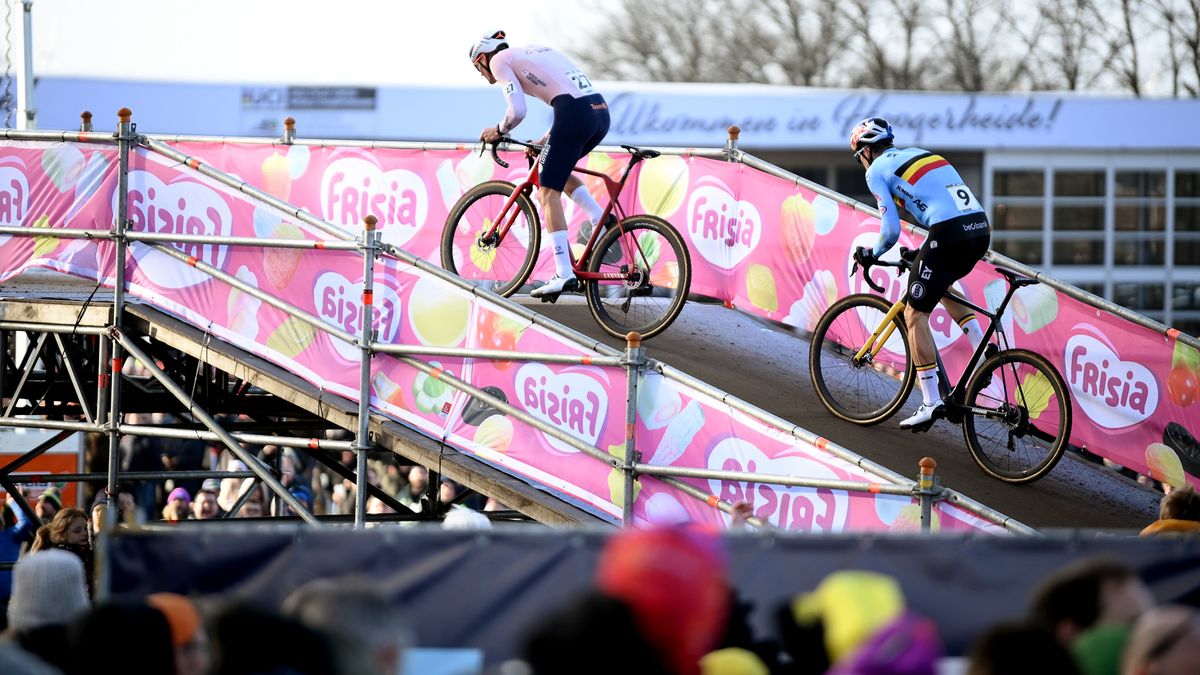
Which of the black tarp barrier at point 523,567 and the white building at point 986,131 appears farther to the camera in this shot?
the white building at point 986,131

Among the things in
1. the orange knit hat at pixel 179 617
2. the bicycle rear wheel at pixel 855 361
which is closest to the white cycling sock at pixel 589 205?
the bicycle rear wheel at pixel 855 361

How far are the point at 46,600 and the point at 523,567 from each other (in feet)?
4.74

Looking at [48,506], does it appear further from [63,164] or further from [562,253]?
[562,253]

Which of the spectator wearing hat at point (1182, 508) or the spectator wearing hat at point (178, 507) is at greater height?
the spectator wearing hat at point (1182, 508)

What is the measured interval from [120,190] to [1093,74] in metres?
43.2

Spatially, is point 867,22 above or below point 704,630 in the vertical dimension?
above

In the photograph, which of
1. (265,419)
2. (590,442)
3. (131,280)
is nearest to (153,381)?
(265,419)

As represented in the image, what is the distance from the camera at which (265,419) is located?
1238 cm

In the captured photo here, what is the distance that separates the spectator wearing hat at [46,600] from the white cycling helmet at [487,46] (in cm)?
577

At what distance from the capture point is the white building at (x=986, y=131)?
2800 centimetres

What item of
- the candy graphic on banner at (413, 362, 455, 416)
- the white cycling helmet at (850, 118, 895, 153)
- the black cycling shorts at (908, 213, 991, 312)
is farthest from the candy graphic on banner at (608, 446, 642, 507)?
the white cycling helmet at (850, 118, 895, 153)

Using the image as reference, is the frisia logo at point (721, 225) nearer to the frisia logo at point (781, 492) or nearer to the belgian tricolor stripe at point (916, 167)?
the belgian tricolor stripe at point (916, 167)

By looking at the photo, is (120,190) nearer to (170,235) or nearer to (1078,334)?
(170,235)

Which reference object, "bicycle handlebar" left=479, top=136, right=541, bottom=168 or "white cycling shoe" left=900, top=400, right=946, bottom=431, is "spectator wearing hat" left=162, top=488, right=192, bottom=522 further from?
"white cycling shoe" left=900, top=400, right=946, bottom=431
